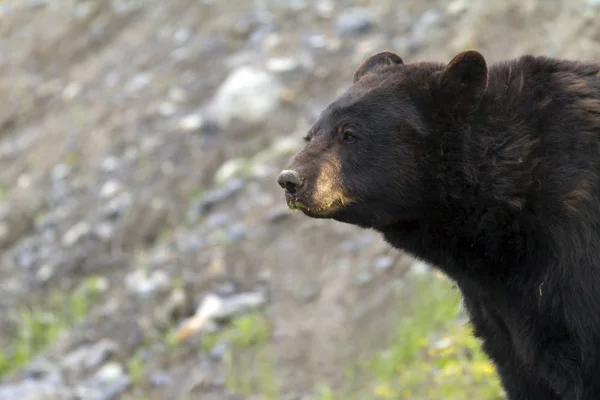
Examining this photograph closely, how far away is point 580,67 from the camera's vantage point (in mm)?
4020

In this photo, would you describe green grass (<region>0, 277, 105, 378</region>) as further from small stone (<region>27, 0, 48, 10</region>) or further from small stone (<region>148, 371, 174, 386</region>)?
small stone (<region>27, 0, 48, 10</region>)

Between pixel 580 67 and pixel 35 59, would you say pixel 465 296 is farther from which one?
pixel 35 59

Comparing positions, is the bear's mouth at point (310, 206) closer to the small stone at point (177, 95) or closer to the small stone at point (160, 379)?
the small stone at point (160, 379)

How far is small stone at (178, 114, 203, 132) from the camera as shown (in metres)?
9.55

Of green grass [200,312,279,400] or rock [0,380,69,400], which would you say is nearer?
green grass [200,312,279,400]

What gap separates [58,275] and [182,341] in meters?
2.35

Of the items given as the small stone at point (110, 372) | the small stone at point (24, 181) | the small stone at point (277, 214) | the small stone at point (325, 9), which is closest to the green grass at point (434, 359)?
the small stone at point (277, 214)

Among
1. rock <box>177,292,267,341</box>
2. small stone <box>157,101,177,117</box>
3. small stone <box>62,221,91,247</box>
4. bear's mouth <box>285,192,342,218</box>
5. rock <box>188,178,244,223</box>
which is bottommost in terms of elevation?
bear's mouth <box>285,192,342,218</box>

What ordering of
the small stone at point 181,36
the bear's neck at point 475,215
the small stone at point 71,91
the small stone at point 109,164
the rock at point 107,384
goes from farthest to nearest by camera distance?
the small stone at point 71,91 < the small stone at point 181,36 < the small stone at point 109,164 < the rock at point 107,384 < the bear's neck at point 475,215

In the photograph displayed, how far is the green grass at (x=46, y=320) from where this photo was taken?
838 cm

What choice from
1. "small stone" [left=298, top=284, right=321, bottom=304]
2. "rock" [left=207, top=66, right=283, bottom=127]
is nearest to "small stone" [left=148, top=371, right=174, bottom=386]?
"small stone" [left=298, top=284, right=321, bottom=304]

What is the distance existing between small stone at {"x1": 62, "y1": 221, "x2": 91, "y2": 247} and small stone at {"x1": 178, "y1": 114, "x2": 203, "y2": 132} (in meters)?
1.38

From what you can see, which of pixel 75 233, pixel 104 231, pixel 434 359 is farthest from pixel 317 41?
pixel 434 359

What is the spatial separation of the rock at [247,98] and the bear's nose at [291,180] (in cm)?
521
